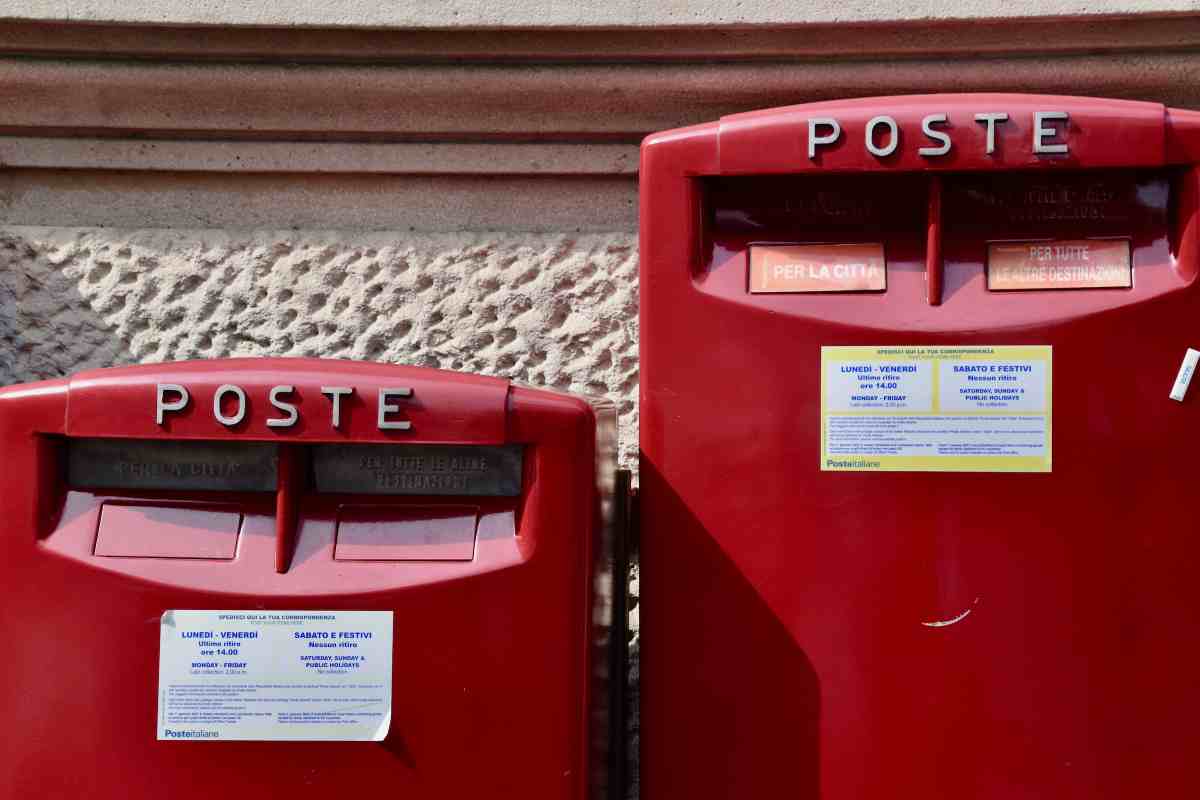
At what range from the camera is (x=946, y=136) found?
1.49m

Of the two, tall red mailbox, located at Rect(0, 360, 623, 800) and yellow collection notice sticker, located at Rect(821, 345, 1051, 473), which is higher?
yellow collection notice sticker, located at Rect(821, 345, 1051, 473)

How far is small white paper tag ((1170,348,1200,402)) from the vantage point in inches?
57.1

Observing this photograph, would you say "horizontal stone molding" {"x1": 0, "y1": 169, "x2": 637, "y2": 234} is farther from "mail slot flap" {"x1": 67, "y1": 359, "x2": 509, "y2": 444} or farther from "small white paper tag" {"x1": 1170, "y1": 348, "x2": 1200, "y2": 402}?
"small white paper tag" {"x1": 1170, "y1": 348, "x2": 1200, "y2": 402}

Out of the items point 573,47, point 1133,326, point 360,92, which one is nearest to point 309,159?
point 360,92

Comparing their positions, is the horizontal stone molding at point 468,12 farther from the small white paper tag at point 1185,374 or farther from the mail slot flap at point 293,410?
the mail slot flap at point 293,410

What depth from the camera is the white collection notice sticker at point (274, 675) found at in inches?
54.4

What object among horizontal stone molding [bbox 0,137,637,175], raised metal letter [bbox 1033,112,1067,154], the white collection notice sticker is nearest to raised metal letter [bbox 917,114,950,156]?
raised metal letter [bbox 1033,112,1067,154]

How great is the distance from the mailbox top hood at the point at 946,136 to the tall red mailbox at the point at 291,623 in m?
0.48

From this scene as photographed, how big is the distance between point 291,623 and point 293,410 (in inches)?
10.7

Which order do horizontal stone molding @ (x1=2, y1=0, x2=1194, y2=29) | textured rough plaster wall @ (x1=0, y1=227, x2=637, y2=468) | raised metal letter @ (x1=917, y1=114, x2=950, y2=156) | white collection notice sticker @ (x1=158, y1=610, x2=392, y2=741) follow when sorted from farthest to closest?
textured rough plaster wall @ (x1=0, y1=227, x2=637, y2=468), horizontal stone molding @ (x1=2, y1=0, x2=1194, y2=29), raised metal letter @ (x1=917, y1=114, x2=950, y2=156), white collection notice sticker @ (x1=158, y1=610, x2=392, y2=741)

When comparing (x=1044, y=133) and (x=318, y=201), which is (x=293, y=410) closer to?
(x=318, y=201)

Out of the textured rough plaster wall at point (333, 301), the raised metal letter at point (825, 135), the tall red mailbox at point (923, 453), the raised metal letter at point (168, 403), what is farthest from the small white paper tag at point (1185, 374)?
the raised metal letter at point (168, 403)

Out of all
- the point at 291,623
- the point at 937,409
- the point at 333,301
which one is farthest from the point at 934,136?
the point at 333,301

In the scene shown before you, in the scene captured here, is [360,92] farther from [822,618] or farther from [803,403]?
[822,618]
